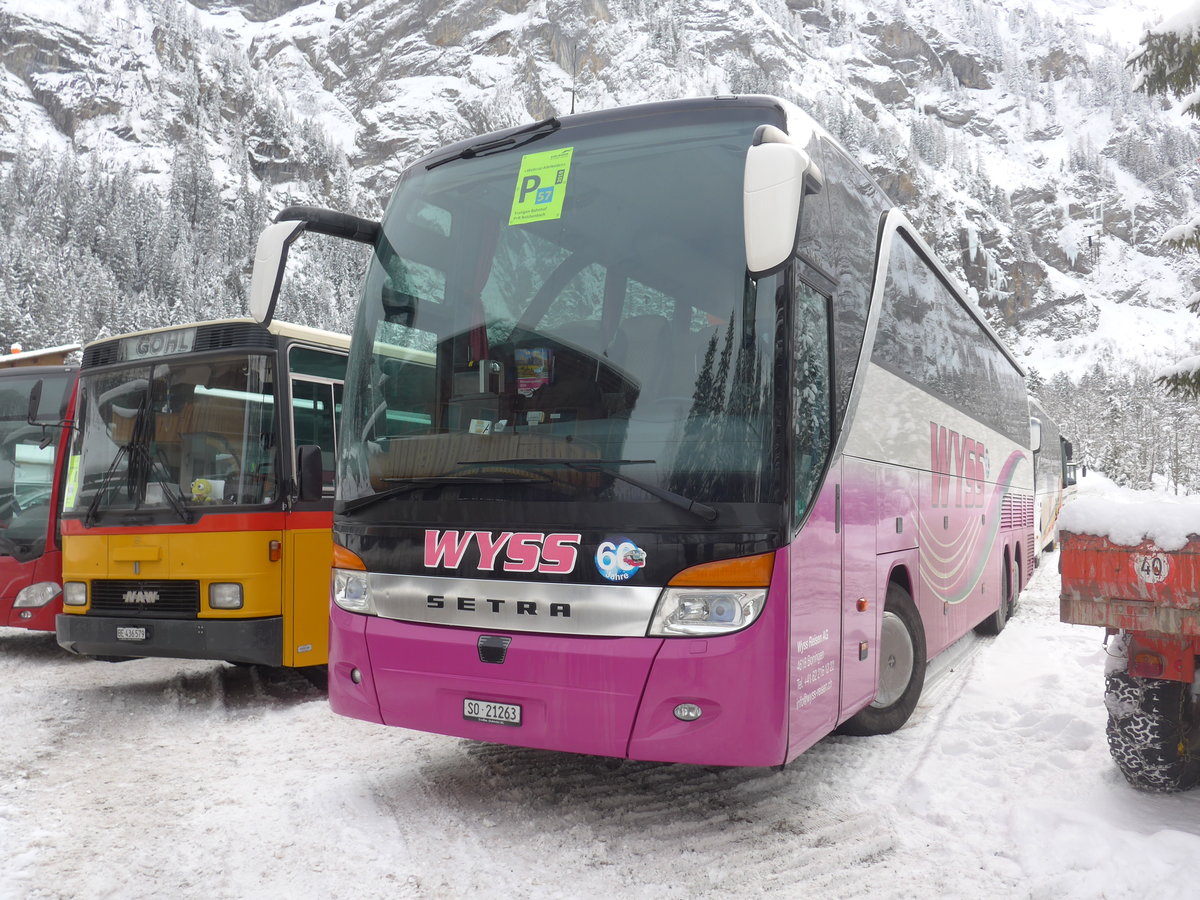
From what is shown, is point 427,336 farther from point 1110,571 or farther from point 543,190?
point 1110,571

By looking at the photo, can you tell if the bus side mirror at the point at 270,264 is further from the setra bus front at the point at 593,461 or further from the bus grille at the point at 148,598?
the bus grille at the point at 148,598

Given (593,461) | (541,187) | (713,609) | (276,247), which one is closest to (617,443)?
(593,461)

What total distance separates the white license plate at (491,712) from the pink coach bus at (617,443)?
13 millimetres

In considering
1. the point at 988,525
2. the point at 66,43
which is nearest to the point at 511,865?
the point at 988,525

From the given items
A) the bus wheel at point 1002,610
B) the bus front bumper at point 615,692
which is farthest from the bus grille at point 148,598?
the bus wheel at point 1002,610

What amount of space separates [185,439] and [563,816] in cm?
418

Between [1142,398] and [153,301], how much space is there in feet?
349

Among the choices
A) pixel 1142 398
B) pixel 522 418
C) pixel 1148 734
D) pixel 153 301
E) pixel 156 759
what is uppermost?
pixel 153 301

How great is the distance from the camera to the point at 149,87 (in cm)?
18725

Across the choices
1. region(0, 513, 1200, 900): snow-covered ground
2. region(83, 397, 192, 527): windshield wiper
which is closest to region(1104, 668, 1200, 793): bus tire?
region(0, 513, 1200, 900): snow-covered ground

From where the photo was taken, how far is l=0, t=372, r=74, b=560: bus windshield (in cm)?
916

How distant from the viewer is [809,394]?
A: 14.2 ft

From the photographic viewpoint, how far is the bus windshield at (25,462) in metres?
9.16

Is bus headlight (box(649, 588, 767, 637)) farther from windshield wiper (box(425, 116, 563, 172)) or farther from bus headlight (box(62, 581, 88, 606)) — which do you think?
bus headlight (box(62, 581, 88, 606))
